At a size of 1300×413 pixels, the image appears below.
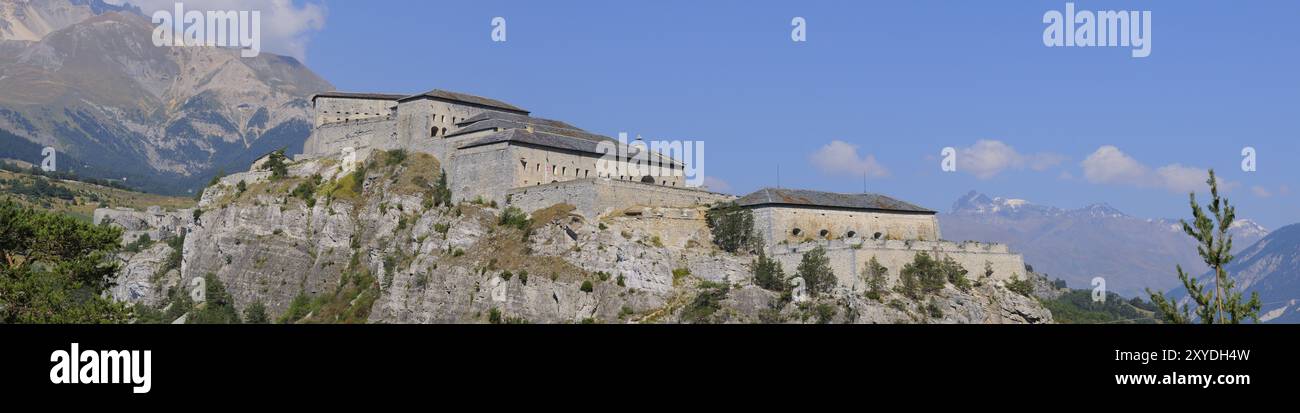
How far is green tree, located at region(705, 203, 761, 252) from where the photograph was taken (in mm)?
84438

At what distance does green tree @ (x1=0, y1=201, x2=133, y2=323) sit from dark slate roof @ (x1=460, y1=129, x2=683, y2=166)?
115ft

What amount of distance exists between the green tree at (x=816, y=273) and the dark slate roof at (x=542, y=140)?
21.0m

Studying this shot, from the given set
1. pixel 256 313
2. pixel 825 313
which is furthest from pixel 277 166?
pixel 825 313

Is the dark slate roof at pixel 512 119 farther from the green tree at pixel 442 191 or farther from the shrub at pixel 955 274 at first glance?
the shrub at pixel 955 274

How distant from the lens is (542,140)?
9219 cm

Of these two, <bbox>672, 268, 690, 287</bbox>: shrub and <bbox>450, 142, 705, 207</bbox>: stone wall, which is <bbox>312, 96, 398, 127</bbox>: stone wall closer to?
<bbox>450, 142, 705, 207</bbox>: stone wall

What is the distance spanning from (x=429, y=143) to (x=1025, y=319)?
4467cm

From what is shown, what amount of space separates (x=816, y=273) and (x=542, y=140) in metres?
23.5

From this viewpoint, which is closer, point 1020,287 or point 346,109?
point 1020,287

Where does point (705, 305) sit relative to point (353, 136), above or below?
below

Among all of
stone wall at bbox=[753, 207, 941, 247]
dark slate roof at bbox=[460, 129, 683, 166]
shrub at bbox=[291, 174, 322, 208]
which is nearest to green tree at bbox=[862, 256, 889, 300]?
stone wall at bbox=[753, 207, 941, 247]

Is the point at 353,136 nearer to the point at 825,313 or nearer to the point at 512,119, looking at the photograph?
the point at 512,119
